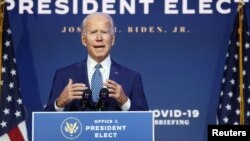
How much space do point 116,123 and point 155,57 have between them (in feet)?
6.01

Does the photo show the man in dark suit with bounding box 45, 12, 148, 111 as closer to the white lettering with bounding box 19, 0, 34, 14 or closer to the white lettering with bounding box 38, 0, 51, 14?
the white lettering with bounding box 38, 0, 51, 14

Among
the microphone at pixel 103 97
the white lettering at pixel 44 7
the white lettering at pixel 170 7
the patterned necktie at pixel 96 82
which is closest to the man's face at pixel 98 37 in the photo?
the patterned necktie at pixel 96 82

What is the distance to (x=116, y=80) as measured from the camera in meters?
6.59

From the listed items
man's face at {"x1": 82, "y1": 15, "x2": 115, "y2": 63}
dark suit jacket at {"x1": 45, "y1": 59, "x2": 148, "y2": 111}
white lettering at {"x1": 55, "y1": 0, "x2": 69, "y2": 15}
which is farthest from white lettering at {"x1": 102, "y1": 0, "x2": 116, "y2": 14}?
dark suit jacket at {"x1": 45, "y1": 59, "x2": 148, "y2": 111}

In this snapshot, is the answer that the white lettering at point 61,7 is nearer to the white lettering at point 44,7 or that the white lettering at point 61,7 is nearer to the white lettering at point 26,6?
the white lettering at point 44,7

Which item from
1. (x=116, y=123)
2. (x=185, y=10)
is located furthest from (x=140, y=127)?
(x=185, y=10)

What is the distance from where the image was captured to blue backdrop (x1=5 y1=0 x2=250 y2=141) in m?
6.58

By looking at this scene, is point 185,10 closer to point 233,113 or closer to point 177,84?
point 177,84

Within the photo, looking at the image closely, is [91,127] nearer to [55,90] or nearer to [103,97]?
[103,97]

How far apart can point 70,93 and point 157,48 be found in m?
1.08

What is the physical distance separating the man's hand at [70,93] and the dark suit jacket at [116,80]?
117mm

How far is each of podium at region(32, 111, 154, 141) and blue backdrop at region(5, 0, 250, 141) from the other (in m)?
1.62

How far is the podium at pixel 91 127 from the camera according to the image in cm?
488

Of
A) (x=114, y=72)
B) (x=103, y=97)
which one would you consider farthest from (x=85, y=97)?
(x=114, y=72)
